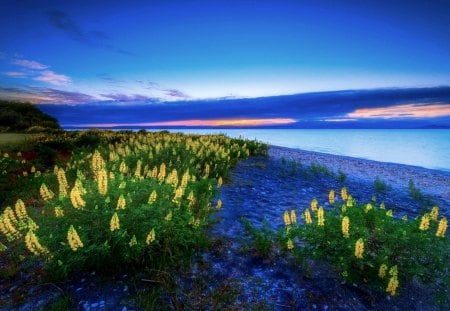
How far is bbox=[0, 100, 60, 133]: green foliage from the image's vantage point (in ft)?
90.5

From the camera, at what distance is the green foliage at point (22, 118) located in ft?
90.5

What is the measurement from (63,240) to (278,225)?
14.6ft

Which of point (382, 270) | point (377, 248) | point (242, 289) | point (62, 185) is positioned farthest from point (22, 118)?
point (382, 270)

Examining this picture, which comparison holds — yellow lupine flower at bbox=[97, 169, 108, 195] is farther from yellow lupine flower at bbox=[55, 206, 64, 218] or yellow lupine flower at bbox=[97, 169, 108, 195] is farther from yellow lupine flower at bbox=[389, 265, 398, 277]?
yellow lupine flower at bbox=[389, 265, 398, 277]

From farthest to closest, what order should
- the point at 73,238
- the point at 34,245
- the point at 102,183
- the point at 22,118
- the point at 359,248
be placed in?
the point at 22,118, the point at 102,183, the point at 34,245, the point at 359,248, the point at 73,238

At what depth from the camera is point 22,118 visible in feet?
97.8

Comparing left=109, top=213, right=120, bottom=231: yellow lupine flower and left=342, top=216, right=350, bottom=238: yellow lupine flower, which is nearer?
left=109, top=213, right=120, bottom=231: yellow lupine flower

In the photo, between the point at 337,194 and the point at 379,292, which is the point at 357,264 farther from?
the point at 337,194

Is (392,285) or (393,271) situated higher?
(393,271)

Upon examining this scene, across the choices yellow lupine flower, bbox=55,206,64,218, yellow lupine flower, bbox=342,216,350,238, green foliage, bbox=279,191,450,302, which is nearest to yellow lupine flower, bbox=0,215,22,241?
yellow lupine flower, bbox=55,206,64,218

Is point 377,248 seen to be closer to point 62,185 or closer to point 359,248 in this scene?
point 359,248

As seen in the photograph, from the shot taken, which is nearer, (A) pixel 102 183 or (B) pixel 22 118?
(A) pixel 102 183

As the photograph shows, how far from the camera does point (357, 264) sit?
4.45m

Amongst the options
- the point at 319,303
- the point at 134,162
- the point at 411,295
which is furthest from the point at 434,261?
the point at 134,162
